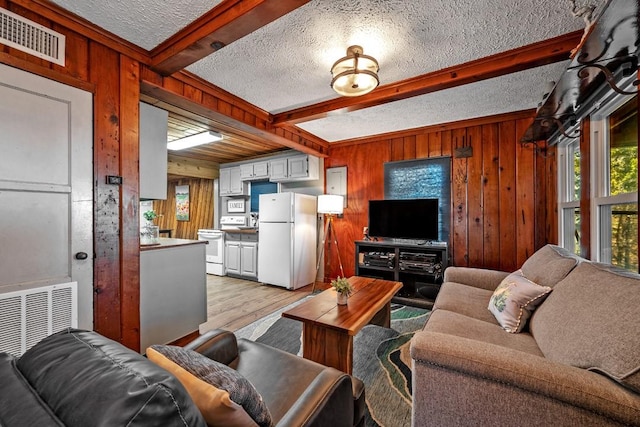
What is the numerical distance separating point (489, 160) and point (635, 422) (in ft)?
10.4

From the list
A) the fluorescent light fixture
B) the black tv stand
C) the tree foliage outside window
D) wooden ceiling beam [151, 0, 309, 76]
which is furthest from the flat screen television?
wooden ceiling beam [151, 0, 309, 76]

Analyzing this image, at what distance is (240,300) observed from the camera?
3.72 metres

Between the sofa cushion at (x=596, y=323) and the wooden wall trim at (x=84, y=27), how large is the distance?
3.02m

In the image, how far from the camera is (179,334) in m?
2.54

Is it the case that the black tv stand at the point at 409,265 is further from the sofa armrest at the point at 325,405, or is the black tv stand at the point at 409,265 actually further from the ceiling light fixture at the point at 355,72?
the sofa armrest at the point at 325,405

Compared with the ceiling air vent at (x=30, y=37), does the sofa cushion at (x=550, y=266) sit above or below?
below

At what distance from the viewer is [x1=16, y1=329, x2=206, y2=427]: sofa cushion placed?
49cm

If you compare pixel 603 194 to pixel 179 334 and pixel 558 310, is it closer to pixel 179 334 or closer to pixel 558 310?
pixel 558 310

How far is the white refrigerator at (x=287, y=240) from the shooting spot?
4254 millimetres

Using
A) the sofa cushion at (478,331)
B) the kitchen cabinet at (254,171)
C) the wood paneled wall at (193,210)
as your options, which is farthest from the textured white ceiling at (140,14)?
the wood paneled wall at (193,210)

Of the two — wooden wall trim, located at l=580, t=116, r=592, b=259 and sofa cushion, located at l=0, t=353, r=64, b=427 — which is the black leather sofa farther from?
wooden wall trim, located at l=580, t=116, r=592, b=259

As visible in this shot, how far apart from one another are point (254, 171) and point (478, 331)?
14.6 feet

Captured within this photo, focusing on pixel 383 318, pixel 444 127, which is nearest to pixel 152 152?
pixel 383 318

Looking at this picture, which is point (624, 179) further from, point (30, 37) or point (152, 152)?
point (30, 37)
